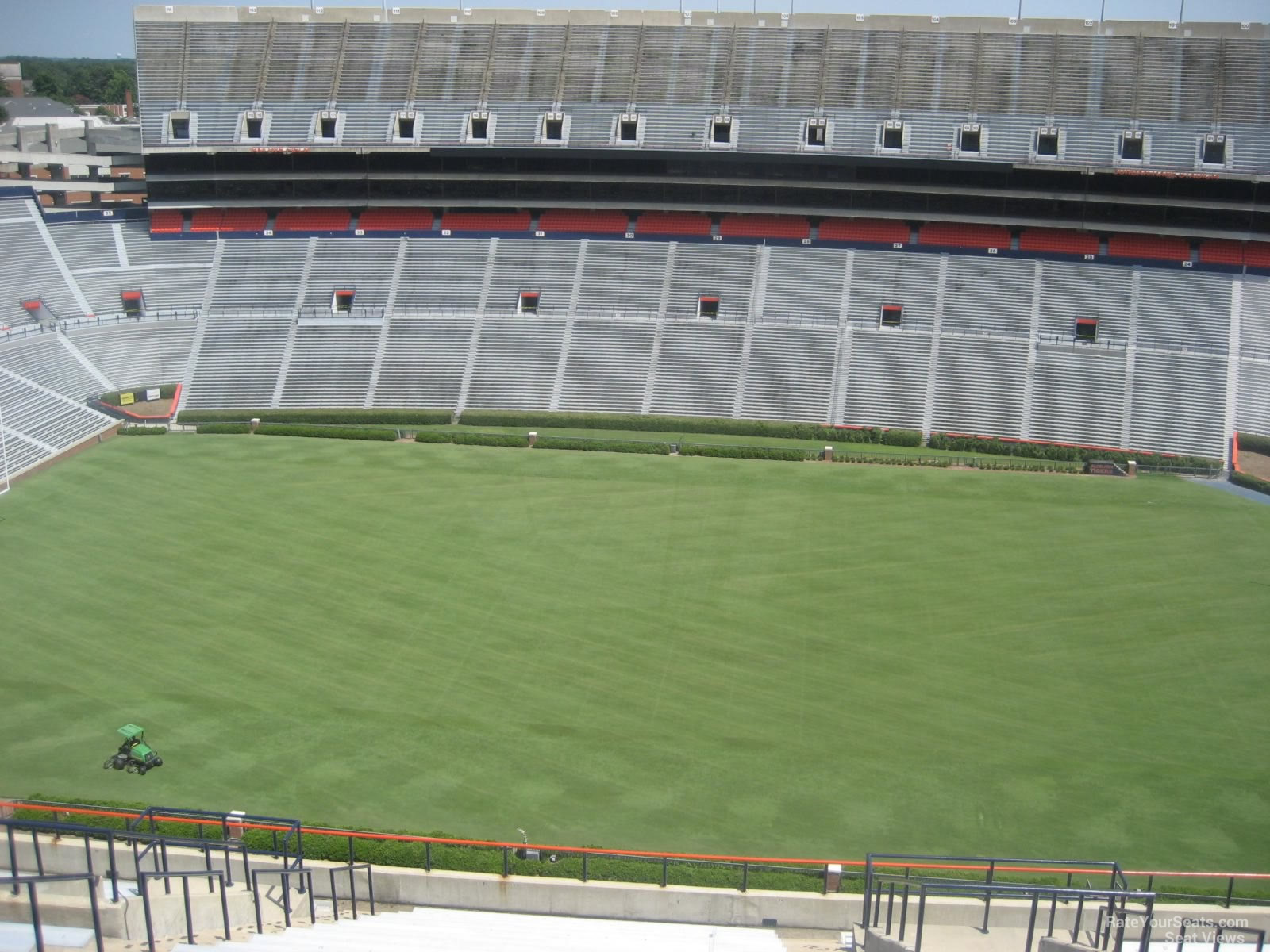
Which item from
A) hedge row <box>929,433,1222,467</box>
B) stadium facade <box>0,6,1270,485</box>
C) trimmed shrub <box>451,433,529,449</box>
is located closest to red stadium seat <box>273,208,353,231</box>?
stadium facade <box>0,6,1270,485</box>

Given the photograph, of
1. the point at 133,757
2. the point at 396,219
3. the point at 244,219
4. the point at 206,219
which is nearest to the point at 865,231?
the point at 396,219

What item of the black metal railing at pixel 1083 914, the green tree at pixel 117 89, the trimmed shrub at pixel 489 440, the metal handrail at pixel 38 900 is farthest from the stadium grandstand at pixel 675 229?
the green tree at pixel 117 89

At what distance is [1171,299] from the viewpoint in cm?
6078

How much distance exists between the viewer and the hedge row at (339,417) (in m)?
57.5

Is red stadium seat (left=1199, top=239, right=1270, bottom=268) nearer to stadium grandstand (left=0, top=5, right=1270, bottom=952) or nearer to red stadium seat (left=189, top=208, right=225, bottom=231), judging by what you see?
stadium grandstand (left=0, top=5, right=1270, bottom=952)

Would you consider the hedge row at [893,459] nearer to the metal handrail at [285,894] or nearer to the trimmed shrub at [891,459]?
the trimmed shrub at [891,459]

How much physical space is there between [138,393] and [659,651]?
35.1m

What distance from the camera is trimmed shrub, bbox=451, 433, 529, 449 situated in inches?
2152

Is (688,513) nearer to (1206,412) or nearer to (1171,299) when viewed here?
(1206,412)

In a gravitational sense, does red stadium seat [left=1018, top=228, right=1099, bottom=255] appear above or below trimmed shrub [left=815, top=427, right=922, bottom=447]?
above

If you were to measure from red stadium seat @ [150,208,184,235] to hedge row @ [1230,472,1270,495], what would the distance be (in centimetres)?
5377

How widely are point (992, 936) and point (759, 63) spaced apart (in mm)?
56726

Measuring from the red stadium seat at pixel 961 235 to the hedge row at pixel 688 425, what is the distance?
44.2 feet

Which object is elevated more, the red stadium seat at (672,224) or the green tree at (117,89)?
the green tree at (117,89)
